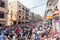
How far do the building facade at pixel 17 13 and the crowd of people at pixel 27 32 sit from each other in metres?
0.09

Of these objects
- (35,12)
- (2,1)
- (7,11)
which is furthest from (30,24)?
(2,1)

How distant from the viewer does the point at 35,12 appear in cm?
273

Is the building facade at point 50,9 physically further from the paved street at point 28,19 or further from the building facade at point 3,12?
the building facade at point 3,12

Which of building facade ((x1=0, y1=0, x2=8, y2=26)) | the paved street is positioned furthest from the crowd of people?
building facade ((x1=0, y1=0, x2=8, y2=26))

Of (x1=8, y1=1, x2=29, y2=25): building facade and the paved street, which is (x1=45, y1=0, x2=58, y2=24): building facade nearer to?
the paved street

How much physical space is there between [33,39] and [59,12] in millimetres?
557

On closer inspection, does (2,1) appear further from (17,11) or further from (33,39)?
(33,39)

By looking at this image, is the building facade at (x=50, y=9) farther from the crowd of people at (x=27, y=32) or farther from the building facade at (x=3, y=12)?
the building facade at (x=3, y=12)

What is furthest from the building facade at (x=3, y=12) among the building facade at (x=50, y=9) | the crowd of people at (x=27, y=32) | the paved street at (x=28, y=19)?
the building facade at (x=50, y=9)

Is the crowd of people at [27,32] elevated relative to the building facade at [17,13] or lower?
lower

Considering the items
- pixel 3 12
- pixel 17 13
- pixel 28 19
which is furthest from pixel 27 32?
pixel 3 12

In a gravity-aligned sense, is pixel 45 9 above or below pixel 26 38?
above

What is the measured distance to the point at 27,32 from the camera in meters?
2.76

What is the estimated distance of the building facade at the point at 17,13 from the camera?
8.62 ft
